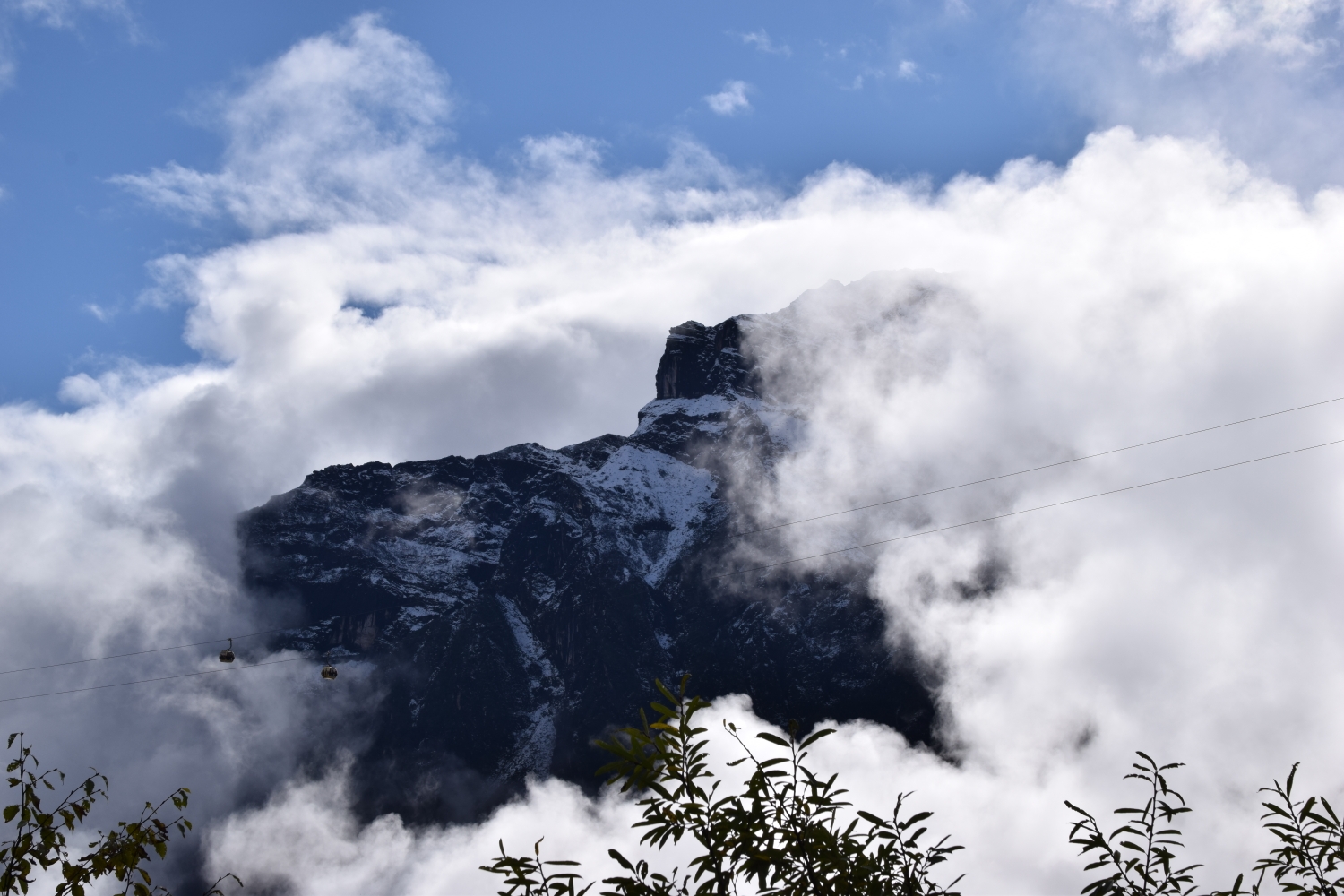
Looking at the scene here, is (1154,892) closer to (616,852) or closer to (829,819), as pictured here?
(829,819)

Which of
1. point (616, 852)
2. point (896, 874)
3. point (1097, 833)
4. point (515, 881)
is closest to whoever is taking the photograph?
point (616, 852)

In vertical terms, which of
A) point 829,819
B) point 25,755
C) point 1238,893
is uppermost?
point 25,755

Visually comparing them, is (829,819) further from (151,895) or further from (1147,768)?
(151,895)

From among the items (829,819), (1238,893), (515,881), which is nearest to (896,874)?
(829,819)

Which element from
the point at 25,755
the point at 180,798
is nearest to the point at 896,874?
the point at 180,798

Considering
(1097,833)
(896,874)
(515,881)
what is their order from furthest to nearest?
1. (896,874)
2. (1097,833)
3. (515,881)

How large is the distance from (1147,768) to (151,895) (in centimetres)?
820

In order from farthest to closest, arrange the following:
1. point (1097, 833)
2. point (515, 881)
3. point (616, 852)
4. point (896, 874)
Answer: point (896, 874) → point (1097, 833) → point (515, 881) → point (616, 852)

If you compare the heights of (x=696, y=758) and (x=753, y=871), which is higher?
(x=696, y=758)

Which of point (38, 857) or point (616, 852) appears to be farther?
point (38, 857)

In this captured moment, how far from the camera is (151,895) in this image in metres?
9.95

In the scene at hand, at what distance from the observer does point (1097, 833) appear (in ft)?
29.4

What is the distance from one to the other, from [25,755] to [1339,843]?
34.0 ft

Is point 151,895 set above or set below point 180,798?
below
